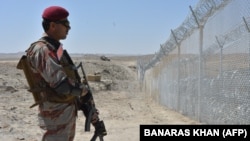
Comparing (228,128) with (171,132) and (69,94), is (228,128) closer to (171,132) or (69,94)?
(171,132)

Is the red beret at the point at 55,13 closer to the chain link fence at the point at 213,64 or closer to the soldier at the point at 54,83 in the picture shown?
the soldier at the point at 54,83

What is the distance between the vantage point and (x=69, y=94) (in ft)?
11.8

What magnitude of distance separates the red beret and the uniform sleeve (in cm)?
27

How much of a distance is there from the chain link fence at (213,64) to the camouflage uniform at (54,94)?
3545 millimetres

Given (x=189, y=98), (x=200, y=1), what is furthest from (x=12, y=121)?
(x=200, y=1)

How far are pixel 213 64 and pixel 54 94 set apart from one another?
5.37m

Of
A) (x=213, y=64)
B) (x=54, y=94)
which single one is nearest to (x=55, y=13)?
(x=54, y=94)

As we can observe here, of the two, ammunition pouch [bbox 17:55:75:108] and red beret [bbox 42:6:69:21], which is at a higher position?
red beret [bbox 42:6:69:21]

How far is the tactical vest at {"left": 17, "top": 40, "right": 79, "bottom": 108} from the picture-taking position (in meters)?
3.67

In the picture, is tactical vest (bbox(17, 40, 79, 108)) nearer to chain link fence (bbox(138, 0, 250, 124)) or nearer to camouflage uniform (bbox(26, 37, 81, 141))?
camouflage uniform (bbox(26, 37, 81, 141))

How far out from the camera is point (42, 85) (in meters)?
3.72

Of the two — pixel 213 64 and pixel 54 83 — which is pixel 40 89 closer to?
pixel 54 83

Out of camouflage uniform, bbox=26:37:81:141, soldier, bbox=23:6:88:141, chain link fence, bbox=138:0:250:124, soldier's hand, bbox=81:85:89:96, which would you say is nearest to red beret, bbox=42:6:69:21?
soldier, bbox=23:6:88:141

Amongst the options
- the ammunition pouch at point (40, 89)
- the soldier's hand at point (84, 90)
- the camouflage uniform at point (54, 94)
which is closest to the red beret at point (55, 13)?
the camouflage uniform at point (54, 94)
